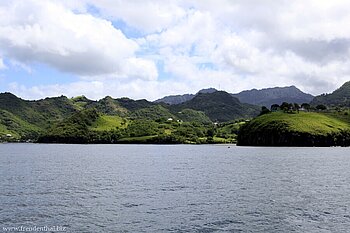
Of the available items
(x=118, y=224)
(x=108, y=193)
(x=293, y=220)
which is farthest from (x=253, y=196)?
(x=118, y=224)

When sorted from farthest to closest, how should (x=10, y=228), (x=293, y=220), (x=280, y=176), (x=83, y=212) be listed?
1. (x=280, y=176)
2. (x=83, y=212)
3. (x=293, y=220)
4. (x=10, y=228)

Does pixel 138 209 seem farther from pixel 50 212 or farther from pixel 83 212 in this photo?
pixel 50 212

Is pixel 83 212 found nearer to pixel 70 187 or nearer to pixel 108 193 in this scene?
pixel 108 193

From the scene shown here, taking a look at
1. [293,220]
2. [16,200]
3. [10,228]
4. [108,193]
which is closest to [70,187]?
[108,193]

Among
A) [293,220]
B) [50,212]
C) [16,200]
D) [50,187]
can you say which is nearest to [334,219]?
[293,220]

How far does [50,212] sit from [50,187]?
27315mm

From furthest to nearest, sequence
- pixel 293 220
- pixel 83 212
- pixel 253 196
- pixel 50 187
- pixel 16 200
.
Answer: pixel 50 187 → pixel 253 196 → pixel 16 200 → pixel 83 212 → pixel 293 220

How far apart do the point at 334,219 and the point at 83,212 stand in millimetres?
34203

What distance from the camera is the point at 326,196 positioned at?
73.5m

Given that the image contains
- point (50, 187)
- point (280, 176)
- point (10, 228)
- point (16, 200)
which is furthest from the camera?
point (280, 176)

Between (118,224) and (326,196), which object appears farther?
(326,196)

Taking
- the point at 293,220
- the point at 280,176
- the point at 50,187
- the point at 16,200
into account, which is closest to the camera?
the point at 293,220

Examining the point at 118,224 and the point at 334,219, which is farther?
the point at 334,219

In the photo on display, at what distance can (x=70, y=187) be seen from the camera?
8375cm
